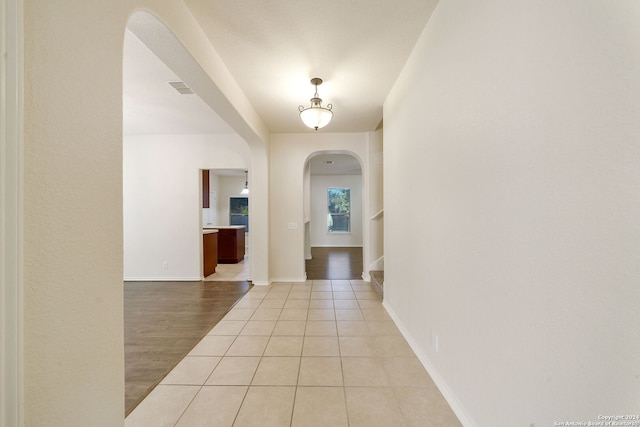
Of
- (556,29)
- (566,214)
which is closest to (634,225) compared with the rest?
(566,214)

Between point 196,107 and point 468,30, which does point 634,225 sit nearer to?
point 468,30

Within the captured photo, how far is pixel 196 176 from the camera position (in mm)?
4910

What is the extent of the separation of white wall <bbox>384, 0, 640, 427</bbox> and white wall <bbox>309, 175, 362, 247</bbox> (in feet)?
25.6

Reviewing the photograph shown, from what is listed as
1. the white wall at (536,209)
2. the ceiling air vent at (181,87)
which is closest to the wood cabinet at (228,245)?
the ceiling air vent at (181,87)

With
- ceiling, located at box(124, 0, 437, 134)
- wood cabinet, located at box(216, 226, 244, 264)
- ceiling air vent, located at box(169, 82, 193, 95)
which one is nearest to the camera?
ceiling, located at box(124, 0, 437, 134)

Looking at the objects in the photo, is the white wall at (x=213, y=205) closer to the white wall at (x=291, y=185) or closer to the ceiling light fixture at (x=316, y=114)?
the white wall at (x=291, y=185)

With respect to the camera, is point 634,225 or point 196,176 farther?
point 196,176

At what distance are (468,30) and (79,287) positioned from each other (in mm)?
2205

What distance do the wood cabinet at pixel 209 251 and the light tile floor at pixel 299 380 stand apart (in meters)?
2.35

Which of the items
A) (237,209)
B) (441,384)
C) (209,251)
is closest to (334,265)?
(209,251)

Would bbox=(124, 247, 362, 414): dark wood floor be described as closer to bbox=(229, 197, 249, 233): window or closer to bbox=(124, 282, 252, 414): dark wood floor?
bbox=(124, 282, 252, 414): dark wood floor

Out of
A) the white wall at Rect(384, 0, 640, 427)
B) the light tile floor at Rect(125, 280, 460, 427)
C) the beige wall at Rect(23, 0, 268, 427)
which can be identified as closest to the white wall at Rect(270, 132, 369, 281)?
the light tile floor at Rect(125, 280, 460, 427)

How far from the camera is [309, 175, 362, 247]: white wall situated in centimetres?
972

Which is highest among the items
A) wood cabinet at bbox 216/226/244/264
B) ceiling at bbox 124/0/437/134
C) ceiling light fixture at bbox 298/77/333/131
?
ceiling at bbox 124/0/437/134
